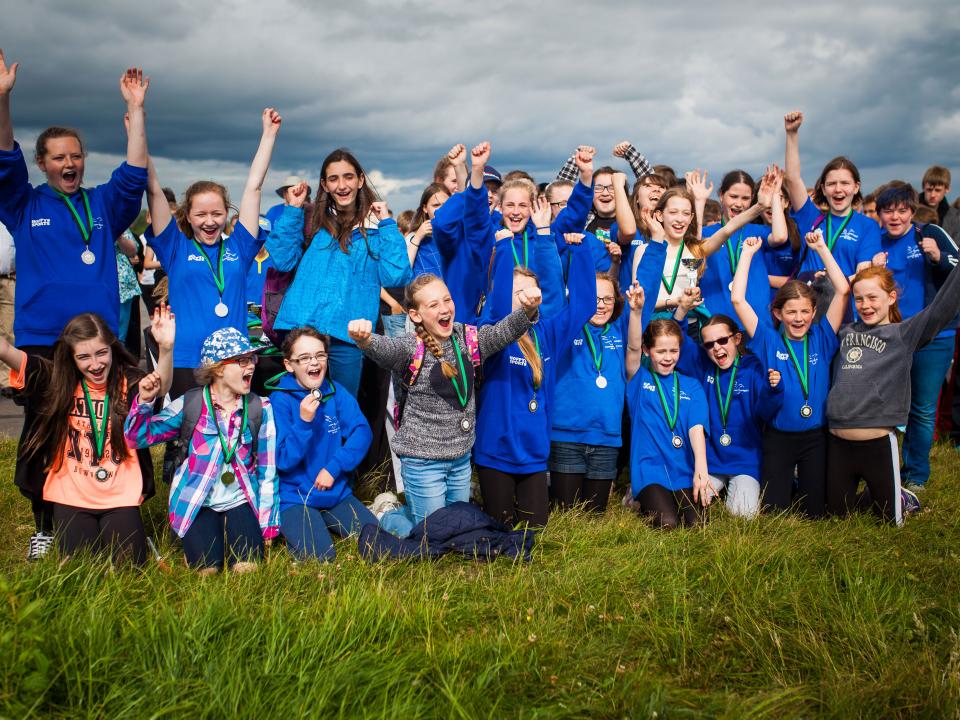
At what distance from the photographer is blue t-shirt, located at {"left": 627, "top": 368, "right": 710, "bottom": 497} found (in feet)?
20.4

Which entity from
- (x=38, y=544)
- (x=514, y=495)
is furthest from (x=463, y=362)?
(x=38, y=544)

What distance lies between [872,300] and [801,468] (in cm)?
139

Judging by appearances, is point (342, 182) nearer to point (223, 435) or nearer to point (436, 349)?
point (436, 349)

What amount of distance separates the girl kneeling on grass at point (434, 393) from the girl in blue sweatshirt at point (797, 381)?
6.93ft

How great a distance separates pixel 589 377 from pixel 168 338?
10.4 feet

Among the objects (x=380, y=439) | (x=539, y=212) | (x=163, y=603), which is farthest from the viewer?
(x=380, y=439)

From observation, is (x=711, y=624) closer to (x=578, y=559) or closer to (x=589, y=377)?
(x=578, y=559)

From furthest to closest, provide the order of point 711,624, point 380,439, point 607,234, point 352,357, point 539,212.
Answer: point 607,234, point 380,439, point 352,357, point 539,212, point 711,624

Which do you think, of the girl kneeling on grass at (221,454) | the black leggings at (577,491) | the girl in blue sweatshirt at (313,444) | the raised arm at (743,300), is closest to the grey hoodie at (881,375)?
the raised arm at (743,300)

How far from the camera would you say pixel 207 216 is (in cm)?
590

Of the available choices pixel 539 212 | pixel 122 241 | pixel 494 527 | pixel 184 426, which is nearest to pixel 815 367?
pixel 539 212

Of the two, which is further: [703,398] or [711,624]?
[703,398]

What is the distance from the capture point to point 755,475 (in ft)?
21.2

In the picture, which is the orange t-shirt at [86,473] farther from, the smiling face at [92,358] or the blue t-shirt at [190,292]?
the blue t-shirt at [190,292]
